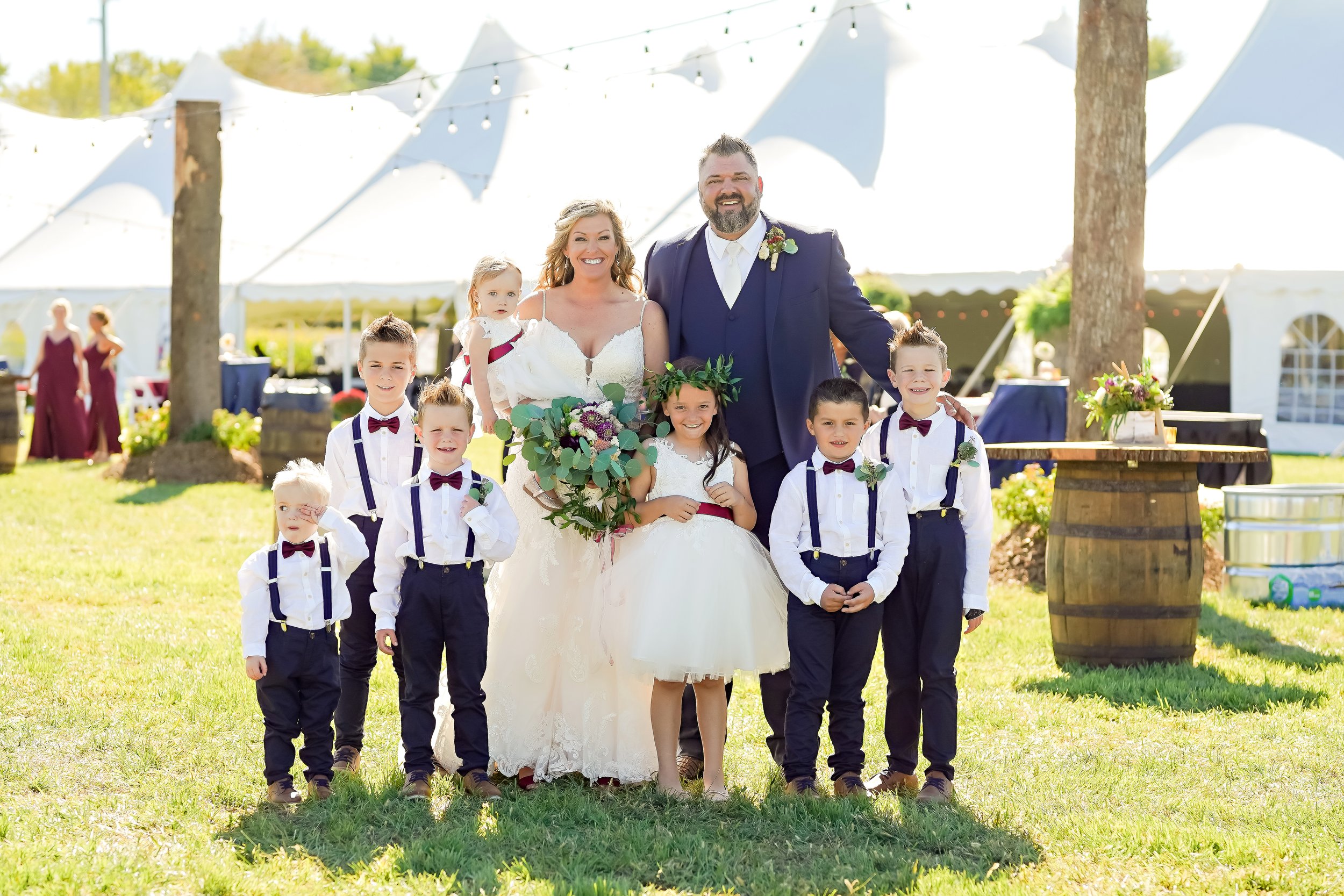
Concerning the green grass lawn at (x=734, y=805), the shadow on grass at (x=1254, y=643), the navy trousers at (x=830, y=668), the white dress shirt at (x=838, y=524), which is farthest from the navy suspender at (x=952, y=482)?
the shadow on grass at (x=1254, y=643)

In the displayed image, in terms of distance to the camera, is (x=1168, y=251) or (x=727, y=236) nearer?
(x=727, y=236)

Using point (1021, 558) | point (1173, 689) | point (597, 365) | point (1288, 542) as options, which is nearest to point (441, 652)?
point (597, 365)

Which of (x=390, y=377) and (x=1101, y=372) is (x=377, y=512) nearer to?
(x=390, y=377)

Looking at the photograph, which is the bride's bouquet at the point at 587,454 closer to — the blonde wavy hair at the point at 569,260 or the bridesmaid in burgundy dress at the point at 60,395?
the blonde wavy hair at the point at 569,260

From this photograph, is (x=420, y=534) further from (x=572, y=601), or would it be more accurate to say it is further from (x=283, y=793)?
(x=283, y=793)

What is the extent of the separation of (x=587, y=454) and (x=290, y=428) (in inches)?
388

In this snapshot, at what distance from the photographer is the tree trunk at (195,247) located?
14.2 m

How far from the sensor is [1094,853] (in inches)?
157

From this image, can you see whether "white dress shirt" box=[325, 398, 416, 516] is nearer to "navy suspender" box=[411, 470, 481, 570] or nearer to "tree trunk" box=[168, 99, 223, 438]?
"navy suspender" box=[411, 470, 481, 570]

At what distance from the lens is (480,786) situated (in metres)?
4.58

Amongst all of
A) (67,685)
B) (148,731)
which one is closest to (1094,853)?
(148,731)

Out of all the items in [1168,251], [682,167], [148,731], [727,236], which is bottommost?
[148,731]

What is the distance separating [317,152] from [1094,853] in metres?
21.8

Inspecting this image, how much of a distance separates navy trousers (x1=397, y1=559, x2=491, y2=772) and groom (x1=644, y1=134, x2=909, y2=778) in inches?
29.1
